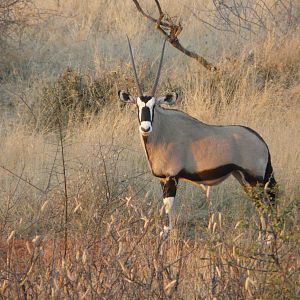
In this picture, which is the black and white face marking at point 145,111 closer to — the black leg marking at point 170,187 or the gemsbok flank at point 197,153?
the gemsbok flank at point 197,153

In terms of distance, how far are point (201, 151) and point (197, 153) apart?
1.2 inches

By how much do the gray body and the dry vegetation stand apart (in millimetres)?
250

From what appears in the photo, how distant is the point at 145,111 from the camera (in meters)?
5.84

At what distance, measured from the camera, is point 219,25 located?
12.4 m

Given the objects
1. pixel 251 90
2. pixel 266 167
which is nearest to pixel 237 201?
pixel 266 167

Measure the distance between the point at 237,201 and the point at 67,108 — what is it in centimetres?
314

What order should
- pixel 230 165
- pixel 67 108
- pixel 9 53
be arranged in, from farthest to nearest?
pixel 9 53
pixel 67 108
pixel 230 165

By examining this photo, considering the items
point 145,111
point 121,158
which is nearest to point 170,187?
point 145,111

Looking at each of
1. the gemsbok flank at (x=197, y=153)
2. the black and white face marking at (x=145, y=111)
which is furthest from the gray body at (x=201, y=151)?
the black and white face marking at (x=145, y=111)

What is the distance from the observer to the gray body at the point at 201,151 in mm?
5945

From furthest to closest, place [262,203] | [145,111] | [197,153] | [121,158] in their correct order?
[121,158], [197,153], [145,111], [262,203]

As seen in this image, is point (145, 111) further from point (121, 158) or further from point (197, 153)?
point (121, 158)

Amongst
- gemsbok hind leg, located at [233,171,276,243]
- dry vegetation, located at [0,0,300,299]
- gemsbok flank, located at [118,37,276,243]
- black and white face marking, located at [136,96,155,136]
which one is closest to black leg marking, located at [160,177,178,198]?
gemsbok flank, located at [118,37,276,243]

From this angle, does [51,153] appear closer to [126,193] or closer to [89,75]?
[126,193]
